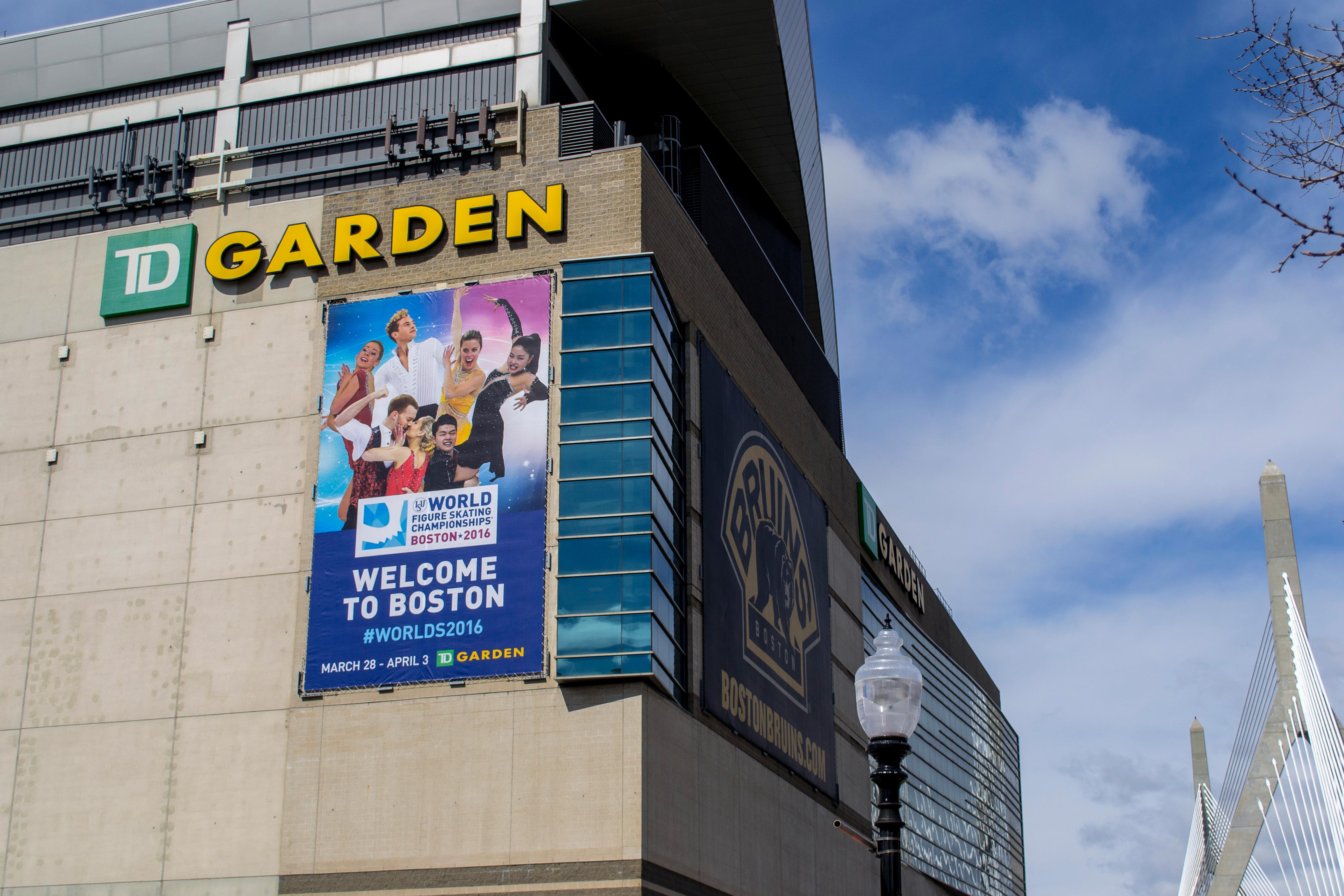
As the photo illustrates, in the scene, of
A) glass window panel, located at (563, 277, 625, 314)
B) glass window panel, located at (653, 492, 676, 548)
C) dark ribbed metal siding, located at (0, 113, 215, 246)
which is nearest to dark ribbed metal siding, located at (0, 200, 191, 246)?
dark ribbed metal siding, located at (0, 113, 215, 246)

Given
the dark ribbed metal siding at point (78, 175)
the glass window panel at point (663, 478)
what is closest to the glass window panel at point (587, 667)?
the glass window panel at point (663, 478)

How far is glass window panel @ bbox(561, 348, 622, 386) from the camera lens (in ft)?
101

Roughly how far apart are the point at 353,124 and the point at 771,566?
1639 cm

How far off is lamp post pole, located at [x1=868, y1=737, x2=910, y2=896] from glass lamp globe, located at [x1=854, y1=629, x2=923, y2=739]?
0.12 metres

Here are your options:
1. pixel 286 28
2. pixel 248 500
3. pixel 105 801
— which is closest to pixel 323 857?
pixel 105 801

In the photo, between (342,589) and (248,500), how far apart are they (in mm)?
3620

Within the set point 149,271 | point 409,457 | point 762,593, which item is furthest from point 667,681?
point 149,271

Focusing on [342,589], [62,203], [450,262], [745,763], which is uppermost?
[62,203]

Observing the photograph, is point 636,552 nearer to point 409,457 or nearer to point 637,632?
point 637,632

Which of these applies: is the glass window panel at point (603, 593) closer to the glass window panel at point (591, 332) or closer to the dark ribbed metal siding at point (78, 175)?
the glass window panel at point (591, 332)

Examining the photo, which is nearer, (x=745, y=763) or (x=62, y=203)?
(x=745, y=763)

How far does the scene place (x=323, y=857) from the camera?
28.3m

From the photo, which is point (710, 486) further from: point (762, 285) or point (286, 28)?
point (286, 28)

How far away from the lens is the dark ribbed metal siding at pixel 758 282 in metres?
38.7
